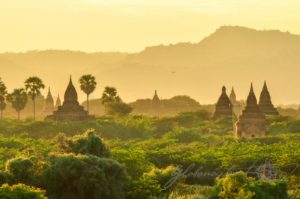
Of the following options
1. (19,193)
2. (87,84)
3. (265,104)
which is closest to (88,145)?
(19,193)

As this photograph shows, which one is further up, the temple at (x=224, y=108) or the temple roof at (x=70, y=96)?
the temple roof at (x=70, y=96)

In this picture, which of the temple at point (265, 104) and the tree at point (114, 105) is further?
the tree at point (114, 105)

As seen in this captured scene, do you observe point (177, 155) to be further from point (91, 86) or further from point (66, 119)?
point (91, 86)

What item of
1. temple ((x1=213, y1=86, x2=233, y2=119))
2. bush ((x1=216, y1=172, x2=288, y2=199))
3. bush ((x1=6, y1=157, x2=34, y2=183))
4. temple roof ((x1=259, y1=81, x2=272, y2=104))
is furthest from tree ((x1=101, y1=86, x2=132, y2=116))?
bush ((x1=216, y1=172, x2=288, y2=199))

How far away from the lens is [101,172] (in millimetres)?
42688

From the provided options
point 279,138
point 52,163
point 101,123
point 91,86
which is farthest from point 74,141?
point 91,86

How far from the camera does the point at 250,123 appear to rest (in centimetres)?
8919

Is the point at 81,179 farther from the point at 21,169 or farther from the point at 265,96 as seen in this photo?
the point at 265,96

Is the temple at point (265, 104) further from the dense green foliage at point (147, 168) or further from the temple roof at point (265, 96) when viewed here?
the dense green foliage at point (147, 168)

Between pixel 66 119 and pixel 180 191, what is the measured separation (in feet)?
183

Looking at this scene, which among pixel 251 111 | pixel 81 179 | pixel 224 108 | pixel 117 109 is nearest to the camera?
pixel 81 179

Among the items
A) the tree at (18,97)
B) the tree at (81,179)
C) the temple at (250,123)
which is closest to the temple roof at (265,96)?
the temple at (250,123)

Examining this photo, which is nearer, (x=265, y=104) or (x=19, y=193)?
(x=19, y=193)

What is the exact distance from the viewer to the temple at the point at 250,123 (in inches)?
3484
